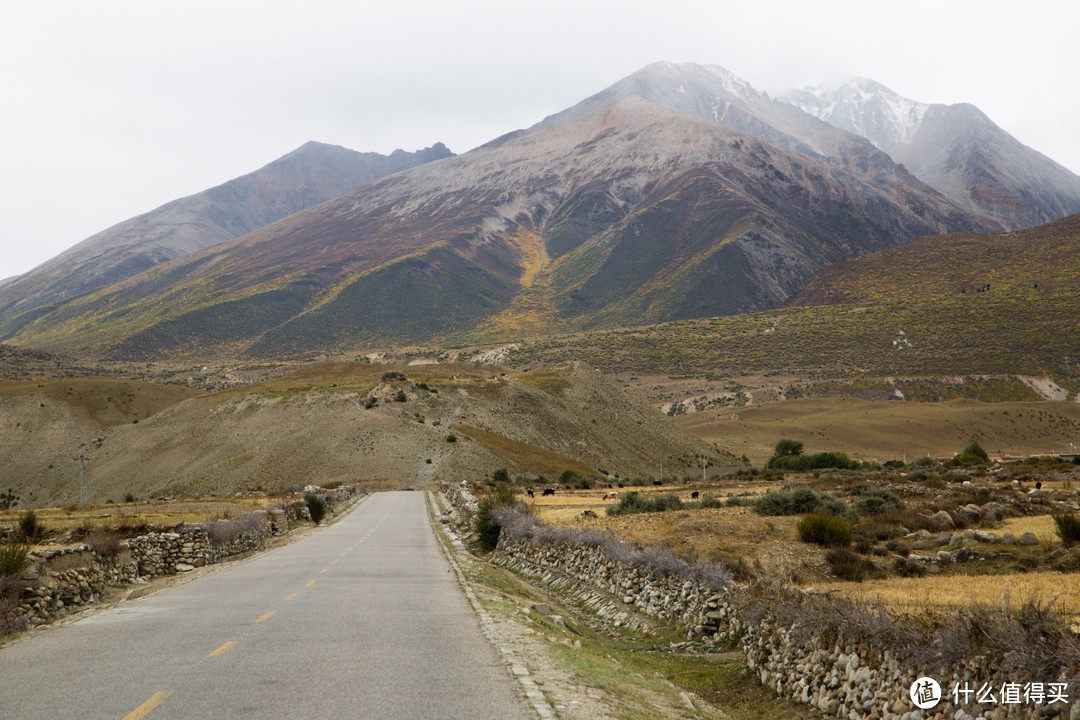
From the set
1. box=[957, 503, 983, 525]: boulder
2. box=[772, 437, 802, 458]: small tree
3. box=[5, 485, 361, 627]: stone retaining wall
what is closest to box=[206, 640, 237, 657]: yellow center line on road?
box=[5, 485, 361, 627]: stone retaining wall

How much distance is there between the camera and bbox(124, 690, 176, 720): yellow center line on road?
283 inches

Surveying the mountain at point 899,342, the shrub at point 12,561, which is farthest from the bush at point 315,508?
the mountain at point 899,342

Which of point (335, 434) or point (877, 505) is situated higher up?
point (335, 434)

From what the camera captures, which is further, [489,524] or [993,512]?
[489,524]

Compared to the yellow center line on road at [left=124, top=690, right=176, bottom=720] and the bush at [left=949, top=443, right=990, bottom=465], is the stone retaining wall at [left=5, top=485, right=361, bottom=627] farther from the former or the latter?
the bush at [left=949, top=443, right=990, bottom=465]

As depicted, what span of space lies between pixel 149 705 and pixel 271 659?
2.10 metres

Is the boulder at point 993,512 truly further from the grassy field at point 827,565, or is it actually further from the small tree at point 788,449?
the small tree at point 788,449

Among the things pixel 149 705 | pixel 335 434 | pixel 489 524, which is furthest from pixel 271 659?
pixel 335 434

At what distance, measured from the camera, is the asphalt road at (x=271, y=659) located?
761cm

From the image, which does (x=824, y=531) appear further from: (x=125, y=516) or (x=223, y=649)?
(x=125, y=516)

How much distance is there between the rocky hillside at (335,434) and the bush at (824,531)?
52.7 meters

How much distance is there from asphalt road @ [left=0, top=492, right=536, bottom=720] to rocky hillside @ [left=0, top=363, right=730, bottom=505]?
189 feet

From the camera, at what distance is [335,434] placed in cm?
8162

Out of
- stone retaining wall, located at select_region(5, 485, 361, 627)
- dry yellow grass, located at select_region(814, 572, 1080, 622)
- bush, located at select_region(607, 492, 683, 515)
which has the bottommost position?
bush, located at select_region(607, 492, 683, 515)
